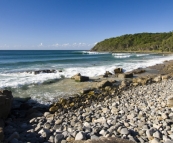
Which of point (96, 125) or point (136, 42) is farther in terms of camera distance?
point (136, 42)

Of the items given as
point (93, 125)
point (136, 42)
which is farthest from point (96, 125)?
point (136, 42)

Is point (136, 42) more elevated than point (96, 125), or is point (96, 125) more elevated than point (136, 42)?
point (136, 42)

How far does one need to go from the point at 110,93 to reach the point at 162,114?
5199 millimetres

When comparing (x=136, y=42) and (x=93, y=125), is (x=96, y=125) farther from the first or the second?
(x=136, y=42)

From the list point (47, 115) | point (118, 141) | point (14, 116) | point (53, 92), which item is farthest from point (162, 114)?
point (53, 92)

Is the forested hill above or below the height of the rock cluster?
above

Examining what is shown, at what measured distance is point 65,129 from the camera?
5074 millimetres

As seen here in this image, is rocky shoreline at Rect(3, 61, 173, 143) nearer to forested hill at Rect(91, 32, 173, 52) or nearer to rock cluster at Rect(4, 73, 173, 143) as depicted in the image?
rock cluster at Rect(4, 73, 173, 143)

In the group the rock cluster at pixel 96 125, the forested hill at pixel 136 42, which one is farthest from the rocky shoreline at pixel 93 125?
the forested hill at pixel 136 42

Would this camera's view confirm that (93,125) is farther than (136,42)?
No

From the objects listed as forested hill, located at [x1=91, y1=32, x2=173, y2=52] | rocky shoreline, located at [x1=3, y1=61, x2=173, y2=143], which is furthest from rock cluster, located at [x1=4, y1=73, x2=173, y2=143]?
forested hill, located at [x1=91, y1=32, x2=173, y2=52]

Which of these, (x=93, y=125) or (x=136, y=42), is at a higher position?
(x=136, y=42)

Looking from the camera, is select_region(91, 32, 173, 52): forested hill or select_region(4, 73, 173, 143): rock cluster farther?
select_region(91, 32, 173, 52): forested hill

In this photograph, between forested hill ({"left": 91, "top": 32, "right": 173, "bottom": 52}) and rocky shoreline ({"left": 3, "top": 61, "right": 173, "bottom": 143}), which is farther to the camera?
forested hill ({"left": 91, "top": 32, "right": 173, "bottom": 52})
